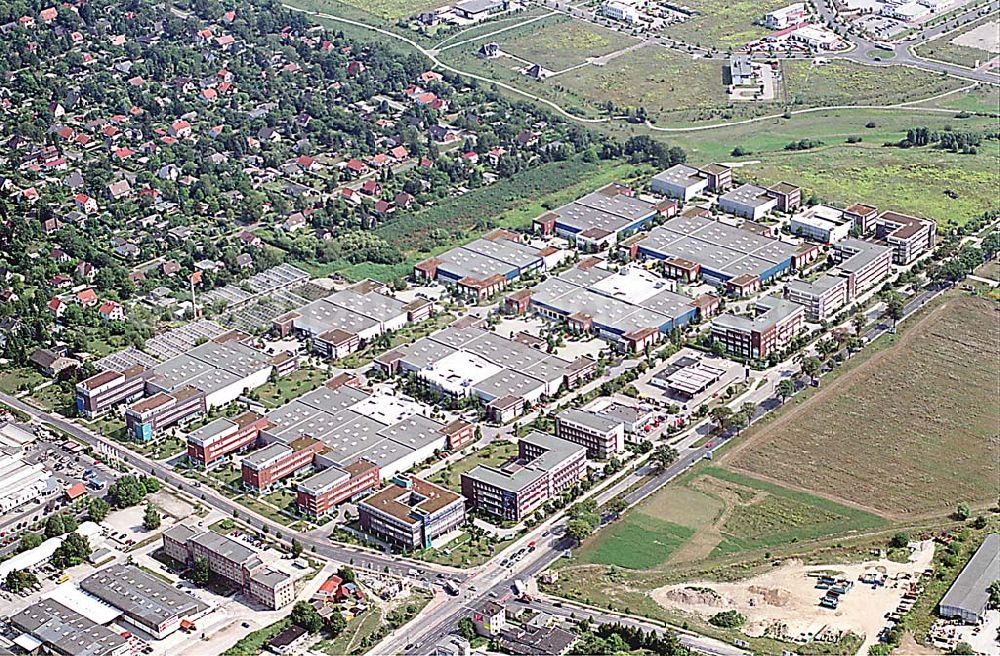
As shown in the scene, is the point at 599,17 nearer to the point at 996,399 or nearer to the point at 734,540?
the point at 996,399

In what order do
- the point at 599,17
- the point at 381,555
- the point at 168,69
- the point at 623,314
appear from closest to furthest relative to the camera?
the point at 381,555, the point at 623,314, the point at 168,69, the point at 599,17

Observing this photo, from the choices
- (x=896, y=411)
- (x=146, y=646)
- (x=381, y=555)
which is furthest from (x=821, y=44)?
(x=146, y=646)

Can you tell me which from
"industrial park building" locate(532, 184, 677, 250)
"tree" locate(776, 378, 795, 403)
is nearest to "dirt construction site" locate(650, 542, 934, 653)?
"tree" locate(776, 378, 795, 403)

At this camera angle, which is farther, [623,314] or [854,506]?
[623,314]

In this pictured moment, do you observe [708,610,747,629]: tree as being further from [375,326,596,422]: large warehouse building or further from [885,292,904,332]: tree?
[885,292,904,332]: tree

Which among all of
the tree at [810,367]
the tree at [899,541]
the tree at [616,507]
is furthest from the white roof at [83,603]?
the tree at [810,367]

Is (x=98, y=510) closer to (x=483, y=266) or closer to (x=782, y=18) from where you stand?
(x=483, y=266)

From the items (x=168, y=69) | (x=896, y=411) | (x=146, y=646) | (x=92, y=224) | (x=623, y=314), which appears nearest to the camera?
(x=146, y=646)
